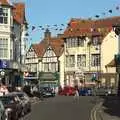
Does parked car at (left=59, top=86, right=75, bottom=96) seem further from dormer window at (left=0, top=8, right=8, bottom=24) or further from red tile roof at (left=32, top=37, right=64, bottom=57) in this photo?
red tile roof at (left=32, top=37, right=64, bottom=57)

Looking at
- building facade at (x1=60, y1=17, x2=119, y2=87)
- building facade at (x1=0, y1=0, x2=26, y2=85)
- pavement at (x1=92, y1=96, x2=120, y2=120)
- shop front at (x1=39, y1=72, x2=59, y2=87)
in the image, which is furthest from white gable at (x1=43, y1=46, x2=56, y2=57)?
pavement at (x1=92, y1=96, x2=120, y2=120)

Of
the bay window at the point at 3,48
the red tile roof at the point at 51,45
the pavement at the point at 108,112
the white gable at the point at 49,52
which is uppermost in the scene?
the red tile roof at the point at 51,45

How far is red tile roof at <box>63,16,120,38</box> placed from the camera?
335ft

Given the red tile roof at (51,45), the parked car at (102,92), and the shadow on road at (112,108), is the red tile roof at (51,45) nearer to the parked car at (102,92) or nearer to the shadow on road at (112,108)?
the parked car at (102,92)

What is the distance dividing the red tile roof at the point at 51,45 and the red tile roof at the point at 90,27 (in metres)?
4.05

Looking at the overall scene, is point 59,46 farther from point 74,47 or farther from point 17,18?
point 17,18

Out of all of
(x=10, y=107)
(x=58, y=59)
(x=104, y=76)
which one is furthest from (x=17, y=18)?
(x=10, y=107)

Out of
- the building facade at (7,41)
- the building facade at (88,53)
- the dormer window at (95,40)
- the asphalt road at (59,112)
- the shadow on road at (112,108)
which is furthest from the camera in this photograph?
the dormer window at (95,40)

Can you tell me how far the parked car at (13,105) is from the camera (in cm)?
3038

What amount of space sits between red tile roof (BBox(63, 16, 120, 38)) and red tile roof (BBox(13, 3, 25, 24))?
2286 centimetres

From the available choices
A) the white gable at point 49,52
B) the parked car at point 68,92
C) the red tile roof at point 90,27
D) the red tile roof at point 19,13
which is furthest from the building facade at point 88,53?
the red tile roof at point 19,13

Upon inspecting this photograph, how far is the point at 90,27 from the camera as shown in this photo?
10350 cm

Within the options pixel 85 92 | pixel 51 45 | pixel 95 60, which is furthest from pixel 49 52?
pixel 85 92

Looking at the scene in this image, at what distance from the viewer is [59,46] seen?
113 m
